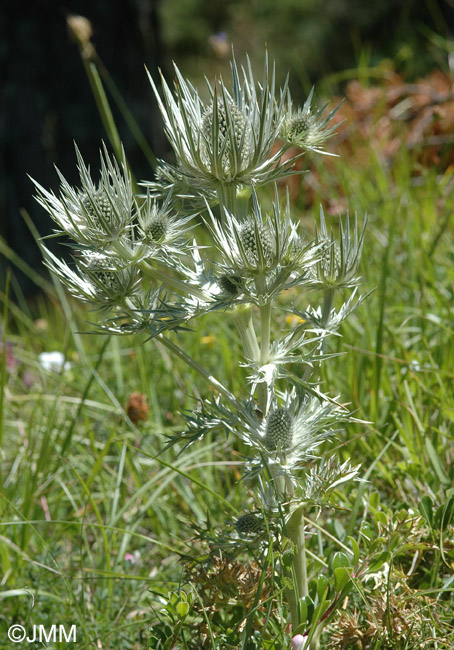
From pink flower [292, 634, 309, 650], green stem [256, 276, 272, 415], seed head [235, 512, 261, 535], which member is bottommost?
pink flower [292, 634, 309, 650]

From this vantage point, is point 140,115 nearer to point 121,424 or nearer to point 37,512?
point 121,424

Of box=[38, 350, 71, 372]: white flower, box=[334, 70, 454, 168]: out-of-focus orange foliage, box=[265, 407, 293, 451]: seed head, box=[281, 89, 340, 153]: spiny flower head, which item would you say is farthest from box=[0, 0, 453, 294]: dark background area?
box=[265, 407, 293, 451]: seed head

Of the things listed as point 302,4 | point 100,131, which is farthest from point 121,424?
point 302,4

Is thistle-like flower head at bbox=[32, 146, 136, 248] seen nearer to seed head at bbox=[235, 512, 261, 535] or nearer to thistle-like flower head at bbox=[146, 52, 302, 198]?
thistle-like flower head at bbox=[146, 52, 302, 198]

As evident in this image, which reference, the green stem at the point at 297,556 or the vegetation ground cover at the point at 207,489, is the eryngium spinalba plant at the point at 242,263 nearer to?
the green stem at the point at 297,556

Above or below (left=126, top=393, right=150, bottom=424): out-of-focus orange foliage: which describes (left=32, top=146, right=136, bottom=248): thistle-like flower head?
above

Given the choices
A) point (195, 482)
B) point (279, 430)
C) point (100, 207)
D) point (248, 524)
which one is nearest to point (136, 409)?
point (195, 482)

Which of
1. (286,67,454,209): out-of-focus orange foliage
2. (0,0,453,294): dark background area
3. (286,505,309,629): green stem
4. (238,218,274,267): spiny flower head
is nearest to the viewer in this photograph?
(238,218,274,267): spiny flower head

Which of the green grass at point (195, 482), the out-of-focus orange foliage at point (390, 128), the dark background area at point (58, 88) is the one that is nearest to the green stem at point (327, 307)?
the green grass at point (195, 482)
